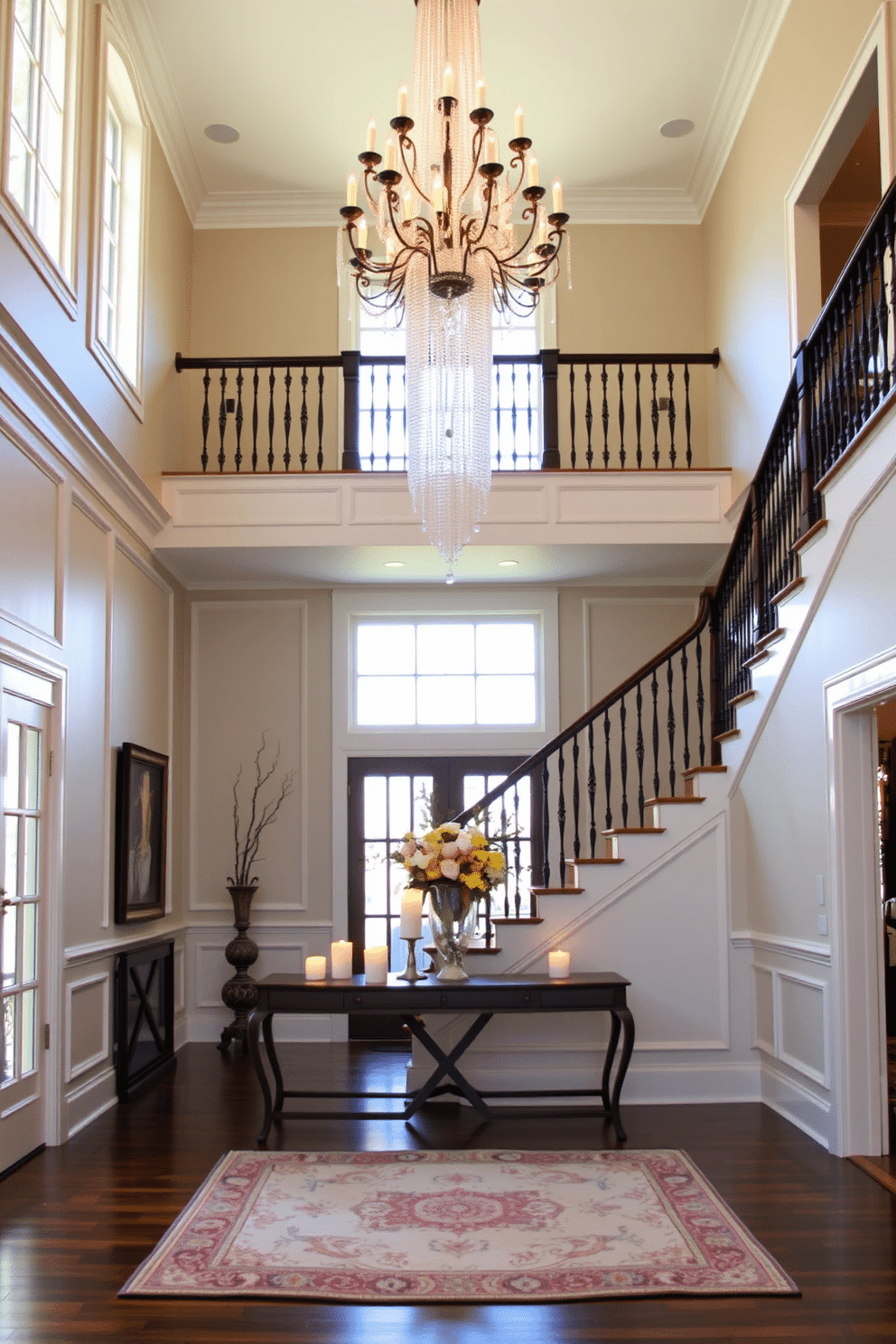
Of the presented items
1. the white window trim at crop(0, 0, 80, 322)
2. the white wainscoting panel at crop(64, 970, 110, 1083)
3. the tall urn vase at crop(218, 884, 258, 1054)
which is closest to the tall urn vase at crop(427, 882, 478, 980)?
the white wainscoting panel at crop(64, 970, 110, 1083)

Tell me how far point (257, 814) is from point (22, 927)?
3.78 m

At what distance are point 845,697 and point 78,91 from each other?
5.08 m

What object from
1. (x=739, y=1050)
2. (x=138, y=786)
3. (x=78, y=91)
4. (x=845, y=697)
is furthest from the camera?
(x=138, y=786)

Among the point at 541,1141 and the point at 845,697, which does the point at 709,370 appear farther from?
the point at 541,1141

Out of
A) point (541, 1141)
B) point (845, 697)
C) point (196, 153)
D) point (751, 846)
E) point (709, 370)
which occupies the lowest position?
point (541, 1141)

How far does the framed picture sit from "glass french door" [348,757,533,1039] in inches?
62.9

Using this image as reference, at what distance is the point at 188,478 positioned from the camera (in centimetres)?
818

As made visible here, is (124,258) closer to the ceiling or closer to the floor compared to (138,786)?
closer to the ceiling

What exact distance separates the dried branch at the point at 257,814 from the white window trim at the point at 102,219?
9.83 ft

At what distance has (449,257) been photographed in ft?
18.1

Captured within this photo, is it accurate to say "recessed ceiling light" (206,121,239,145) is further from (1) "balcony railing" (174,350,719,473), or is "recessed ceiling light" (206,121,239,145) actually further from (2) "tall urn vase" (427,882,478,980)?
(2) "tall urn vase" (427,882,478,980)

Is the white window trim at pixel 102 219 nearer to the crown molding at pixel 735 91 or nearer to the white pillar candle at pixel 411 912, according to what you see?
the white pillar candle at pixel 411 912

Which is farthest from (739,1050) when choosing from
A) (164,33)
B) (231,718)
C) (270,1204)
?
(164,33)

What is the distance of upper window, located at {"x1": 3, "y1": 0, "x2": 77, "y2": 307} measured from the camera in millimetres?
5324
